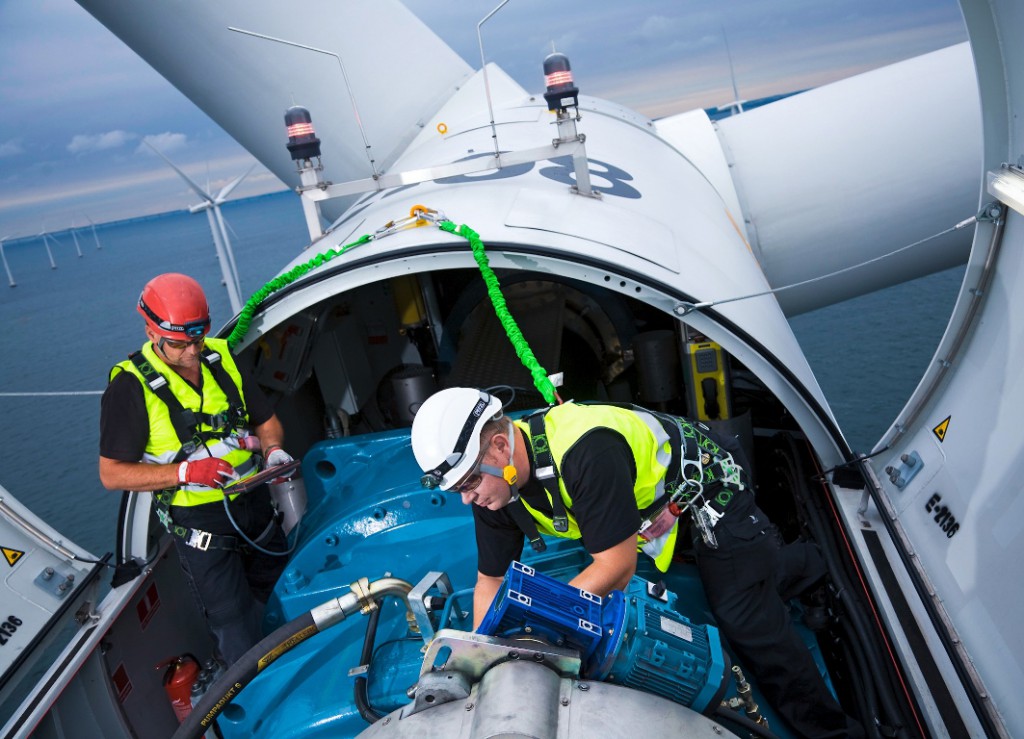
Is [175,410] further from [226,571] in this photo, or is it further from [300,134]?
[300,134]

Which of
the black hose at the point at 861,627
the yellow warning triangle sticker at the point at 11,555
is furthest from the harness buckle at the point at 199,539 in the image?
the black hose at the point at 861,627

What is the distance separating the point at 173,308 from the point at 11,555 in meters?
1.20

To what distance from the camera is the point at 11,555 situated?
3.42m

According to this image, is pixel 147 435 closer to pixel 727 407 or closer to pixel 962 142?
pixel 727 407

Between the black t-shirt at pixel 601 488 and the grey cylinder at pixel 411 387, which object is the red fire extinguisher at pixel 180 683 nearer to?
the grey cylinder at pixel 411 387

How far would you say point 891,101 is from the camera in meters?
5.38

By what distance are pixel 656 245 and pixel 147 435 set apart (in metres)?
2.40

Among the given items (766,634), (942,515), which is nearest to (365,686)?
(766,634)

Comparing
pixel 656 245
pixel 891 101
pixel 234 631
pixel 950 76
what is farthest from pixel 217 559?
pixel 950 76

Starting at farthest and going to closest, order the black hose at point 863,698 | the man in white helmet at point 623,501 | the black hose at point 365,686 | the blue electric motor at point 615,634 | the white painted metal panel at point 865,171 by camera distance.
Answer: the white painted metal panel at point 865,171
the black hose at point 863,698
the black hose at point 365,686
the man in white helmet at point 623,501
the blue electric motor at point 615,634

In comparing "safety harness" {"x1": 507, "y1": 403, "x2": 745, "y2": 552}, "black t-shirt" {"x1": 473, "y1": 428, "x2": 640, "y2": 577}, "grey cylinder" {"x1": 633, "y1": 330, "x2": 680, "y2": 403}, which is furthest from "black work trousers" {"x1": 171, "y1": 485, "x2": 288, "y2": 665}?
"grey cylinder" {"x1": 633, "y1": 330, "x2": 680, "y2": 403}

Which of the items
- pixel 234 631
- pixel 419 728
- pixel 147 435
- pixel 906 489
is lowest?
pixel 234 631

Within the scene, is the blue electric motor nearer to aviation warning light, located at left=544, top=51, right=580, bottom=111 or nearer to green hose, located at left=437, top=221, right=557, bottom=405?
green hose, located at left=437, top=221, right=557, bottom=405

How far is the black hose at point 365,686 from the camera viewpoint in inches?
112
